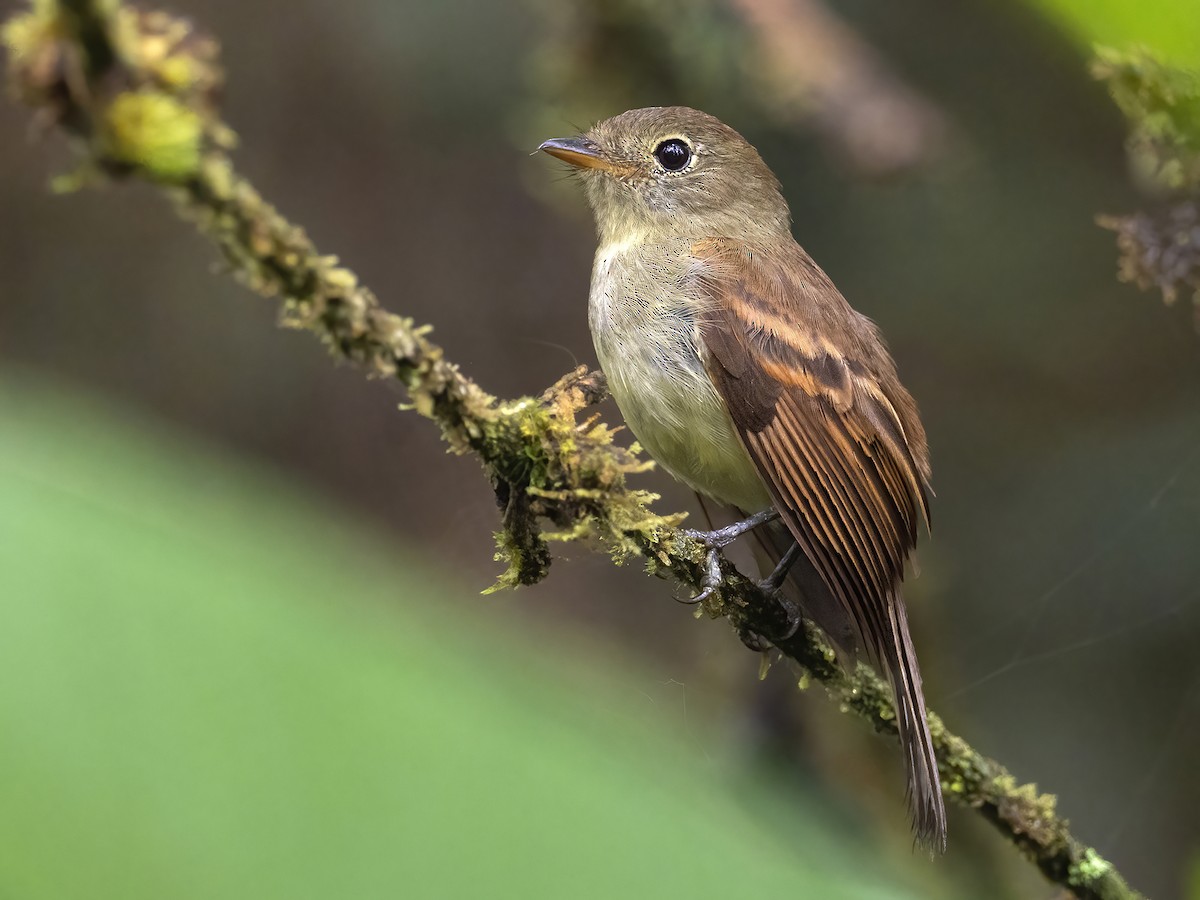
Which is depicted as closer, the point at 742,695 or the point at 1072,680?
the point at 742,695

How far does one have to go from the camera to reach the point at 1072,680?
4078mm

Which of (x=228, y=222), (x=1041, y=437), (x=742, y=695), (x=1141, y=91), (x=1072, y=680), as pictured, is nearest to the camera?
(x=228, y=222)

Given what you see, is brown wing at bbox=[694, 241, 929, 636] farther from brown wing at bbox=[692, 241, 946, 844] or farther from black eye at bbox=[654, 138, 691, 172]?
black eye at bbox=[654, 138, 691, 172]

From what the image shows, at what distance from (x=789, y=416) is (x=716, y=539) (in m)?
0.32

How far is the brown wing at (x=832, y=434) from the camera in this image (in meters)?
2.39

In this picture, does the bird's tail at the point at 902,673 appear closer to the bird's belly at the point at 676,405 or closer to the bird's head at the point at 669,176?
the bird's belly at the point at 676,405

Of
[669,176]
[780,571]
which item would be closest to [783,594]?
[780,571]

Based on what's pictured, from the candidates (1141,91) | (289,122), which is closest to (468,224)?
(289,122)

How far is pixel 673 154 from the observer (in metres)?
3.32

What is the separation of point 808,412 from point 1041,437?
7.39 ft

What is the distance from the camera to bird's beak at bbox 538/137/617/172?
3.19m

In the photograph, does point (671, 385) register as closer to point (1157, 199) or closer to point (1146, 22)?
point (1157, 199)

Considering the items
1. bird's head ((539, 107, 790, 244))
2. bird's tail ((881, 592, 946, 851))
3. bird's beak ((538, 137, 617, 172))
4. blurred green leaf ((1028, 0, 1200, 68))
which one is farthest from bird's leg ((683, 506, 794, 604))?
blurred green leaf ((1028, 0, 1200, 68))

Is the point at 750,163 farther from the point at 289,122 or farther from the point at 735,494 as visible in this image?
the point at 289,122
